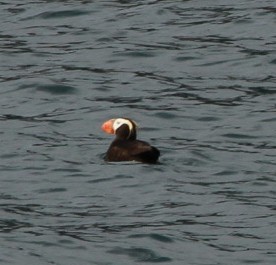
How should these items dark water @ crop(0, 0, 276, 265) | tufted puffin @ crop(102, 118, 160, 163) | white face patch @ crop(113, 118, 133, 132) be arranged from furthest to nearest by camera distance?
white face patch @ crop(113, 118, 133, 132) < tufted puffin @ crop(102, 118, 160, 163) < dark water @ crop(0, 0, 276, 265)

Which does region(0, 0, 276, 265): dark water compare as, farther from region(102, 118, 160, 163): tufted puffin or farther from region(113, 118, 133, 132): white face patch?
region(113, 118, 133, 132): white face patch

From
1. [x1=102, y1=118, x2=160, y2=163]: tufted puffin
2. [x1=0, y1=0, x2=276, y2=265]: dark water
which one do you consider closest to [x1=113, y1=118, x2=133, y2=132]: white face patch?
[x1=102, y1=118, x2=160, y2=163]: tufted puffin

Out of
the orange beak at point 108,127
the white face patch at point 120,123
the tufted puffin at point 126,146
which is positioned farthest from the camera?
the orange beak at point 108,127

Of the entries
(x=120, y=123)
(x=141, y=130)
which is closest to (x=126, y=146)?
(x=120, y=123)

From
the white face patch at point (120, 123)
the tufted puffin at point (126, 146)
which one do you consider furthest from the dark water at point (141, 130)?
the white face patch at point (120, 123)

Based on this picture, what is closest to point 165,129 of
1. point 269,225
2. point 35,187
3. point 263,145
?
point 263,145

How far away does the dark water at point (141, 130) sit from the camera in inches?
590

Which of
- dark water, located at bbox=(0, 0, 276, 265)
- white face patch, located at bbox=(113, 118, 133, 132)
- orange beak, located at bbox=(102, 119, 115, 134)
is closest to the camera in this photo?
dark water, located at bbox=(0, 0, 276, 265)

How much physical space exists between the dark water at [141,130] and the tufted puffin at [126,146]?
112 mm

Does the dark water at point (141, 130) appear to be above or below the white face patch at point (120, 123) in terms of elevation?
below

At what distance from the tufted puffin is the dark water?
112 mm

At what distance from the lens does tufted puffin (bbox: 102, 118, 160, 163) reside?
57.8 ft

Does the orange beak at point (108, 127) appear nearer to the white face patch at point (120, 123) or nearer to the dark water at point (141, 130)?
the white face patch at point (120, 123)

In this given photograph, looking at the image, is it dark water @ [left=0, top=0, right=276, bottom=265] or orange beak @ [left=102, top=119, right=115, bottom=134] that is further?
orange beak @ [left=102, top=119, right=115, bottom=134]
